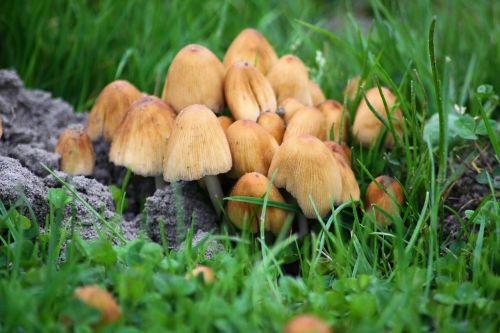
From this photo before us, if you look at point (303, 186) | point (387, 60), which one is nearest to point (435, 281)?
point (303, 186)

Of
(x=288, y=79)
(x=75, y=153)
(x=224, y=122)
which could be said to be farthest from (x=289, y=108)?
(x=75, y=153)

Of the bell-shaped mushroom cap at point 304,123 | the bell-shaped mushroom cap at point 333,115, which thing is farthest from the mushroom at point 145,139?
the bell-shaped mushroom cap at point 333,115

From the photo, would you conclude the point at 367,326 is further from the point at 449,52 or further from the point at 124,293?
the point at 449,52

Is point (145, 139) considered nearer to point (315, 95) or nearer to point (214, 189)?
point (214, 189)

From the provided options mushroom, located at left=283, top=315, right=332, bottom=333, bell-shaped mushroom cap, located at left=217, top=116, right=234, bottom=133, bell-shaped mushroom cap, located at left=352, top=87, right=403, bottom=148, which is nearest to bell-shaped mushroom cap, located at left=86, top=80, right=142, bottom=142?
bell-shaped mushroom cap, located at left=217, top=116, right=234, bottom=133

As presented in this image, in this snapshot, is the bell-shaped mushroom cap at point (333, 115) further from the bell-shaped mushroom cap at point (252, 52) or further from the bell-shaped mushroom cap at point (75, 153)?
the bell-shaped mushroom cap at point (75, 153)
